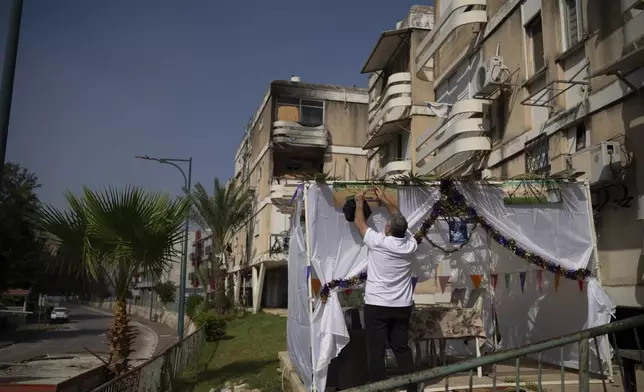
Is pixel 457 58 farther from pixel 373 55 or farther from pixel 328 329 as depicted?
pixel 328 329

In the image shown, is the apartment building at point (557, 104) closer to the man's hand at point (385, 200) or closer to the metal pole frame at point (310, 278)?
the man's hand at point (385, 200)

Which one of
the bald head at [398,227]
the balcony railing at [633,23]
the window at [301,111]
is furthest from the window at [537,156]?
the window at [301,111]

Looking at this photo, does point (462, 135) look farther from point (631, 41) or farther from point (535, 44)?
point (631, 41)

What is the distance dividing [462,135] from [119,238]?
8.85m

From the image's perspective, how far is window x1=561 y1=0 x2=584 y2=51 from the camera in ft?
33.0

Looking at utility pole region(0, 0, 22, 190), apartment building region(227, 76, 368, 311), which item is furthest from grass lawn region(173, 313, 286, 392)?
apartment building region(227, 76, 368, 311)

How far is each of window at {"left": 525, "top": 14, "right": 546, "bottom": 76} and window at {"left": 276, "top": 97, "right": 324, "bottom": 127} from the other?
19283 mm

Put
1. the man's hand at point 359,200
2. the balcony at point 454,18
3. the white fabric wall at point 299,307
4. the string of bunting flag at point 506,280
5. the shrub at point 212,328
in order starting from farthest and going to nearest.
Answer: the shrub at point 212,328, the balcony at point 454,18, the string of bunting flag at point 506,280, the white fabric wall at point 299,307, the man's hand at point 359,200

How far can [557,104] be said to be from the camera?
34.6 ft

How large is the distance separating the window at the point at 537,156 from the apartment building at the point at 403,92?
6.61m

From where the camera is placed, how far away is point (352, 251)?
24.0 ft

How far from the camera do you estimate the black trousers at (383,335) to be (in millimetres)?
5915

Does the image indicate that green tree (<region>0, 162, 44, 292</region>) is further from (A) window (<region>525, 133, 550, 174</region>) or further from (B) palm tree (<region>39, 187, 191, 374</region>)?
(A) window (<region>525, 133, 550, 174</region>)

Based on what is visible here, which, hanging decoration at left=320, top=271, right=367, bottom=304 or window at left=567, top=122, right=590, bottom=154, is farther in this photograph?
window at left=567, top=122, right=590, bottom=154
